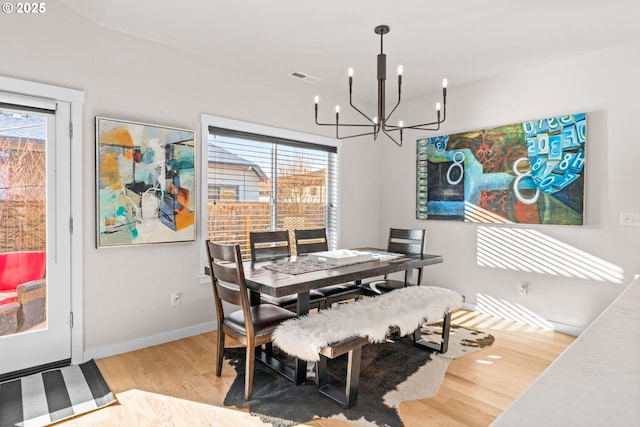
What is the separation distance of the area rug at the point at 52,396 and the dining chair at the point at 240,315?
2.53 ft

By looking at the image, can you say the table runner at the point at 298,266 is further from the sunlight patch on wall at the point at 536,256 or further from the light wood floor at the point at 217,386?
the sunlight patch on wall at the point at 536,256

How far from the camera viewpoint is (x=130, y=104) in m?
2.96

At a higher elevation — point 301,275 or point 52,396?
point 301,275

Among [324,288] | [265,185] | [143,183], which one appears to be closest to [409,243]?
[324,288]

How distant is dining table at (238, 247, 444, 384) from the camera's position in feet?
7.32

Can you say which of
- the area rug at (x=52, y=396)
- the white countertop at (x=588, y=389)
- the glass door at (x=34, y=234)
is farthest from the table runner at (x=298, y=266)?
the white countertop at (x=588, y=389)

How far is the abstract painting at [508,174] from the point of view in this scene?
3395 mm

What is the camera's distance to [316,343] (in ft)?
6.75

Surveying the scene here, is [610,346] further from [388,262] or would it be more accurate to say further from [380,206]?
[380,206]

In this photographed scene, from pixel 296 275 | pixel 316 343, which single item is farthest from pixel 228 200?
pixel 316 343

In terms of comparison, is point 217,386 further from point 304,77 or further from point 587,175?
point 587,175

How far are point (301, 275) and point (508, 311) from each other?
2575 millimetres

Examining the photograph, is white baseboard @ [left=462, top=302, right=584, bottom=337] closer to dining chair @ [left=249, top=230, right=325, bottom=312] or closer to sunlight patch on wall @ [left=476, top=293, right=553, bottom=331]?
sunlight patch on wall @ [left=476, top=293, right=553, bottom=331]

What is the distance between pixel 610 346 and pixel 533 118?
11.7ft
